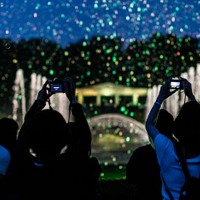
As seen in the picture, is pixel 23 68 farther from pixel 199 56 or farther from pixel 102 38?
pixel 199 56

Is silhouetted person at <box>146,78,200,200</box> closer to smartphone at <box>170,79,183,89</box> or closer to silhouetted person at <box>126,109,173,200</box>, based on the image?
smartphone at <box>170,79,183,89</box>

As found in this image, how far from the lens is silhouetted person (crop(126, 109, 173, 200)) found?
3.42 meters

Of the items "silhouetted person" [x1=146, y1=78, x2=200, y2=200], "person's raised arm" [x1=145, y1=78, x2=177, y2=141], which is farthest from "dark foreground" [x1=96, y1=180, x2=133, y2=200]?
"silhouetted person" [x1=146, y1=78, x2=200, y2=200]

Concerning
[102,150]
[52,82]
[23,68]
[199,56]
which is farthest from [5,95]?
[52,82]

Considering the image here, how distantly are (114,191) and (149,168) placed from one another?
2.32 metres

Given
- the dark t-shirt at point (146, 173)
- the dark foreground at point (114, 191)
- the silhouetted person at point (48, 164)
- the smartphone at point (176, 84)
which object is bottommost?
the dark foreground at point (114, 191)

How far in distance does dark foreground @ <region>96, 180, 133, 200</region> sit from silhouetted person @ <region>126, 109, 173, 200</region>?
2000mm

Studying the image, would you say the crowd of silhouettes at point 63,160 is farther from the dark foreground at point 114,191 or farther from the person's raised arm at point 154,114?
the dark foreground at point 114,191

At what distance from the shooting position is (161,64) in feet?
87.7

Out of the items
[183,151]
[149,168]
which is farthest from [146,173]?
[183,151]

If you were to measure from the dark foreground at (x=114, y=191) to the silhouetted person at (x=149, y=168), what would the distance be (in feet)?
6.56

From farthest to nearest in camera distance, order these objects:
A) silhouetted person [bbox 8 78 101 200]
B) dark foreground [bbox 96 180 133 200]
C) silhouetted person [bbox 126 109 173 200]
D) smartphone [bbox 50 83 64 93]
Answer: dark foreground [bbox 96 180 133 200] → silhouetted person [bbox 126 109 173 200] → smartphone [bbox 50 83 64 93] → silhouetted person [bbox 8 78 101 200]

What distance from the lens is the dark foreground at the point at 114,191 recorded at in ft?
18.3

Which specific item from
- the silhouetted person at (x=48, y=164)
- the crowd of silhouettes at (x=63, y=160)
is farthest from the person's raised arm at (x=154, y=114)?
the silhouetted person at (x=48, y=164)
